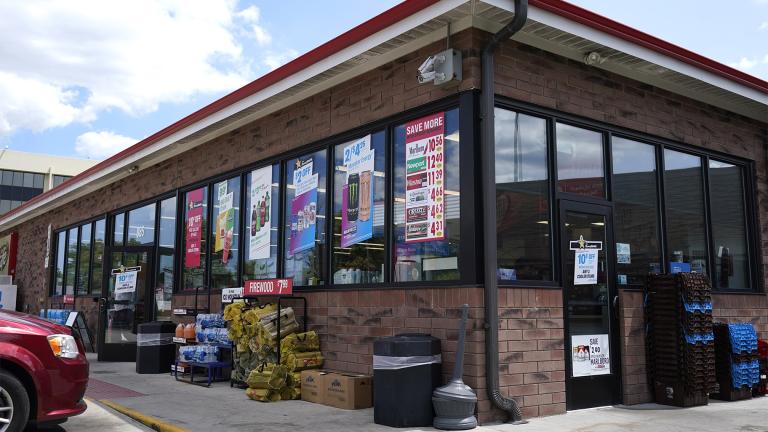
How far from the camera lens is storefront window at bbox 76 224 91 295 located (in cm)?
1902

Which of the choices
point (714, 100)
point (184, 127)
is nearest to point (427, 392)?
point (714, 100)

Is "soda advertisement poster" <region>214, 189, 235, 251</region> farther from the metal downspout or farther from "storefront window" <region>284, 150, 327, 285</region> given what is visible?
the metal downspout

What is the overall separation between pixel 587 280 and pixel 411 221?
2350 mm

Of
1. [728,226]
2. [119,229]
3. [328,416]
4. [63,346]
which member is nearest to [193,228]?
[119,229]

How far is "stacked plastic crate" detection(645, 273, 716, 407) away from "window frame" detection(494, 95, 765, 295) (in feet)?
1.49

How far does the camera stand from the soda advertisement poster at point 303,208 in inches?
402

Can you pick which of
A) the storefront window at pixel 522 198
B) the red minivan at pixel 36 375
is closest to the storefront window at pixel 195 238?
the red minivan at pixel 36 375

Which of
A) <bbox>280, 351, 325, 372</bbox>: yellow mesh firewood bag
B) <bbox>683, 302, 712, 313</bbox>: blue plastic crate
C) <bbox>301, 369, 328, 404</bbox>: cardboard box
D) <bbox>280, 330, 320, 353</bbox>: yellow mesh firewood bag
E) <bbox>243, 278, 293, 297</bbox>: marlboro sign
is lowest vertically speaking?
<bbox>301, 369, 328, 404</bbox>: cardboard box

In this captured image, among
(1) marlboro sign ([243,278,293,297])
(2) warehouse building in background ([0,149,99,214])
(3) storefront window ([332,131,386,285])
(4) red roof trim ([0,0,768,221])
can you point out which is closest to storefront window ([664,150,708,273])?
(4) red roof trim ([0,0,768,221])

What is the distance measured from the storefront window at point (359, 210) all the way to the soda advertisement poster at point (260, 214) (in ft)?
6.31

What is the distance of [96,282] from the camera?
1836 centimetres

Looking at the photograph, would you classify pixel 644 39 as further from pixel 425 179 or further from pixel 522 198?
pixel 425 179

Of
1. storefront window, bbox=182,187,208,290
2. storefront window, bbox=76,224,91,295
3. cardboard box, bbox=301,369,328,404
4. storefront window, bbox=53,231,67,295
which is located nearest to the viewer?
cardboard box, bbox=301,369,328,404

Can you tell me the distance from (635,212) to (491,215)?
10.1 ft
